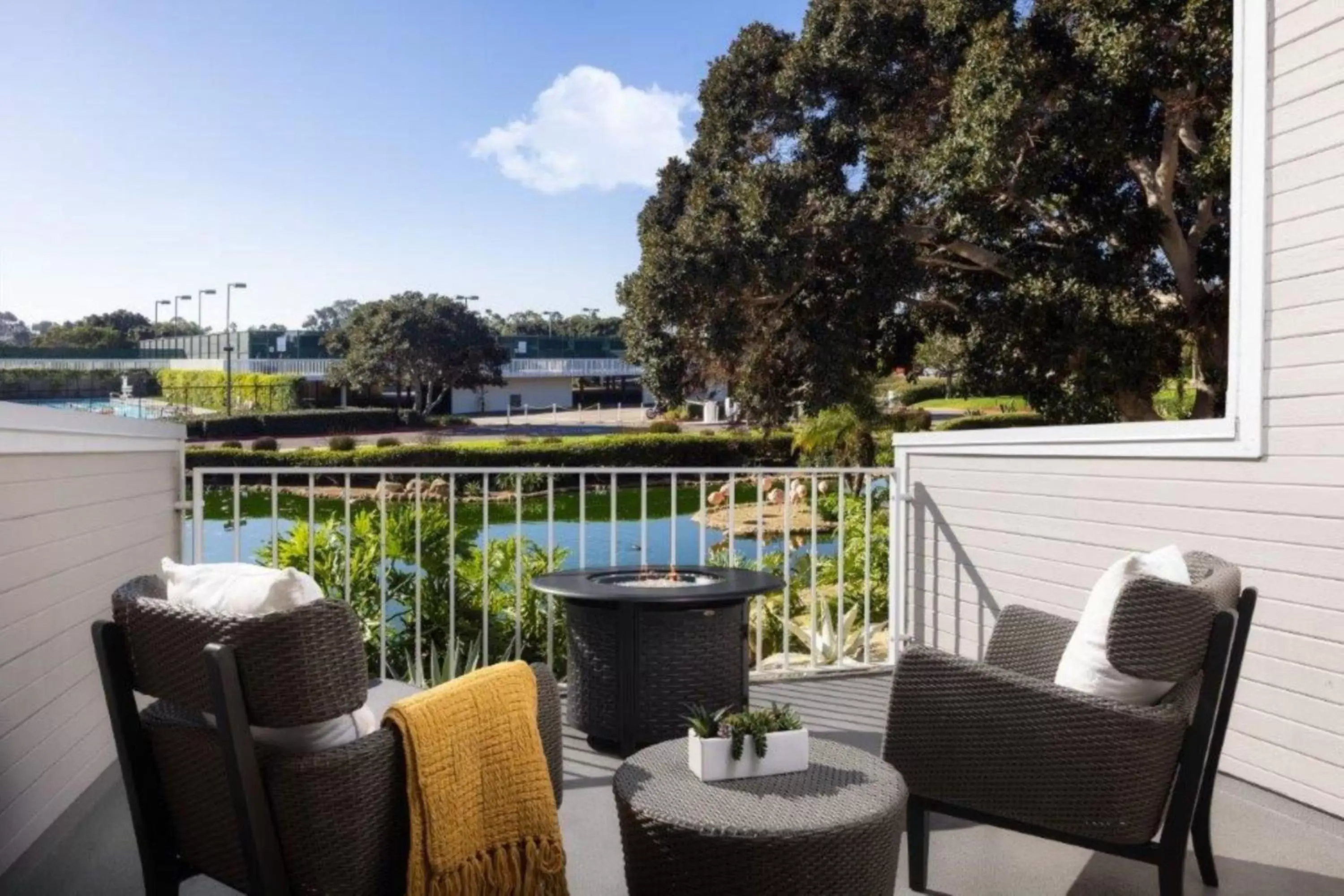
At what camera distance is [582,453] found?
23438 millimetres

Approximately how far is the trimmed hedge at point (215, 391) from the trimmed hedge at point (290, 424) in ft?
2.26

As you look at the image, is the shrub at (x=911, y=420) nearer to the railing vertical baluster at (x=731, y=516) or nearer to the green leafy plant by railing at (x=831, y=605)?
the green leafy plant by railing at (x=831, y=605)

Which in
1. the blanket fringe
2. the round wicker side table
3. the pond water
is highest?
the round wicker side table

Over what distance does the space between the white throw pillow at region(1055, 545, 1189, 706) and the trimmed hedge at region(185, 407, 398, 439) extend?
22.3 meters

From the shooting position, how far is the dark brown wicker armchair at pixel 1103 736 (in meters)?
2.08

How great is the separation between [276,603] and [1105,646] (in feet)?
5.23

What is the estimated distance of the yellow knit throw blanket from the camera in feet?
5.97

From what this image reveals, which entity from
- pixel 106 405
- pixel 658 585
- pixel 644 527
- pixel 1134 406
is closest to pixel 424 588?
pixel 644 527

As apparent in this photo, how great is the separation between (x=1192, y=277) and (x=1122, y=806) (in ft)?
41.4

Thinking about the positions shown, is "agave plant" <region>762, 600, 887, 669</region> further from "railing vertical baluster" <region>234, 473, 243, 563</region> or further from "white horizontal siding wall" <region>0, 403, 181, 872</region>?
"white horizontal siding wall" <region>0, 403, 181, 872</region>

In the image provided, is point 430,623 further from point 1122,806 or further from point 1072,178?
point 1072,178

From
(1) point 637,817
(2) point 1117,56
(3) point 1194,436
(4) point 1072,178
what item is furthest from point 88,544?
(4) point 1072,178

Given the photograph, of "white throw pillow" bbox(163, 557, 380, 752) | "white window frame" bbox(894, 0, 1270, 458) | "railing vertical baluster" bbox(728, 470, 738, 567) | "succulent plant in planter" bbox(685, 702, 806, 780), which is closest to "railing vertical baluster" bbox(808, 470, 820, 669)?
"railing vertical baluster" bbox(728, 470, 738, 567)

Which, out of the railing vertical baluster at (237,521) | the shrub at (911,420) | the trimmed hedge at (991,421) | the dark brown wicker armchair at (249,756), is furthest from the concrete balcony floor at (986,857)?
the trimmed hedge at (991,421)
